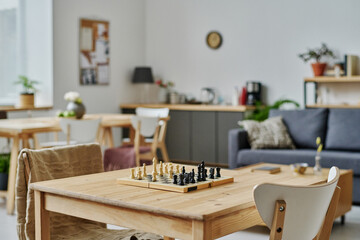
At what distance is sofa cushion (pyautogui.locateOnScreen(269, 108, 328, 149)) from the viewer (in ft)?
19.2

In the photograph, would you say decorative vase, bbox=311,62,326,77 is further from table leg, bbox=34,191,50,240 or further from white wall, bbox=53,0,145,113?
table leg, bbox=34,191,50,240

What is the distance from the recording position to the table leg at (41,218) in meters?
2.27

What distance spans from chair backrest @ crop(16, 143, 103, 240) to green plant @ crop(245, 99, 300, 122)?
4208mm

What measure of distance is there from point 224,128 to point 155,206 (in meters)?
5.37

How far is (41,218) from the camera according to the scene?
7.46 feet

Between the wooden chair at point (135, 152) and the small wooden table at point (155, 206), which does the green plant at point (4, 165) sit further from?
the small wooden table at point (155, 206)

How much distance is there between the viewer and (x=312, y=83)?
22.8ft

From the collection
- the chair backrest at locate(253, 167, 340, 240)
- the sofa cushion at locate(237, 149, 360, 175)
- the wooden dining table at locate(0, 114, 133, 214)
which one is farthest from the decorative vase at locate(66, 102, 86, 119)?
the chair backrest at locate(253, 167, 340, 240)

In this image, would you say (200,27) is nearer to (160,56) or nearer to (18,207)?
(160,56)

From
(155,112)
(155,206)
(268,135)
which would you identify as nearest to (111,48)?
(155,112)

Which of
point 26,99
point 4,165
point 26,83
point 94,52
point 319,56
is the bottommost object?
point 4,165

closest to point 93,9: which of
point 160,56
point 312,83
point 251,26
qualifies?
point 160,56

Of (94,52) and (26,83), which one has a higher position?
(94,52)

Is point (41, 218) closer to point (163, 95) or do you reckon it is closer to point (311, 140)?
point (311, 140)
